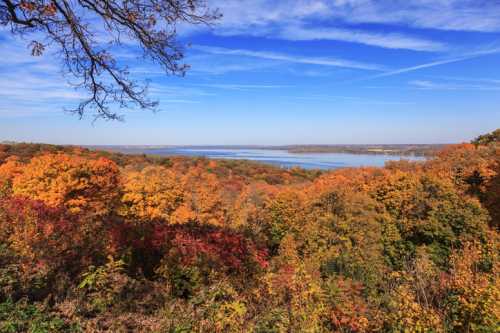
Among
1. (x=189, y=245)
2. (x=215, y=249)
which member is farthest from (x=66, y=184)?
(x=215, y=249)

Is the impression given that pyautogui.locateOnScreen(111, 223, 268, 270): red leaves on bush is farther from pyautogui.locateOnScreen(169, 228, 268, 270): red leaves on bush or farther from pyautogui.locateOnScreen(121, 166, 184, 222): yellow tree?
pyautogui.locateOnScreen(121, 166, 184, 222): yellow tree

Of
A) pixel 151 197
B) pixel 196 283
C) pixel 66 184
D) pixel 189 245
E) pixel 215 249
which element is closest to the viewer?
pixel 196 283

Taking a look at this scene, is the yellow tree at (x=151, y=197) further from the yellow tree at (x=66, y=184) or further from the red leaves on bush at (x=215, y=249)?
the red leaves on bush at (x=215, y=249)

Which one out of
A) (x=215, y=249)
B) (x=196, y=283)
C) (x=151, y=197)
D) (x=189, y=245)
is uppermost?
(x=189, y=245)

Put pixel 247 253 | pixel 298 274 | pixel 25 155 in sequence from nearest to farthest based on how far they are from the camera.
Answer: pixel 298 274
pixel 247 253
pixel 25 155

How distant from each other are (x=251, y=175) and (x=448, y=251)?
6640 cm

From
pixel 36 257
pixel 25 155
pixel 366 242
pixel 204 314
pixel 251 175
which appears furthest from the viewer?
pixel 251 175

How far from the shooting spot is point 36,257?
22.2ft

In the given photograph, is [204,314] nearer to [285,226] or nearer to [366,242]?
[366,242]

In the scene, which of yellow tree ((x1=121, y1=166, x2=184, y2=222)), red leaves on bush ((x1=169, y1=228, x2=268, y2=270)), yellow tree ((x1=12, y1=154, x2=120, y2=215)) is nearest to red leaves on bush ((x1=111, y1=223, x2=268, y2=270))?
red leaves on bush ((x1=169, y1=228, x2=268, y2=270))

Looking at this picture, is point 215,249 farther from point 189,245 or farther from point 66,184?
point 66,184

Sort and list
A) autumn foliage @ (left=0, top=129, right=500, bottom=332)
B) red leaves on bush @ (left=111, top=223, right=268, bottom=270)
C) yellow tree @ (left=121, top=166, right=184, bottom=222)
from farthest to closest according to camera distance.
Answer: yellow tree @ (left=121, top=166, right=184, bottom=222) → red leaves on bush @ (left=111, top=223, right=268, bottom=270) → autumn foliage @ (left=0, top=129, right=500, bottom=332)

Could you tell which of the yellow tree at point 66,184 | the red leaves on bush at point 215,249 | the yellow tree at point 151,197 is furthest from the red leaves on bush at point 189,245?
the yellow tree at point 151,197

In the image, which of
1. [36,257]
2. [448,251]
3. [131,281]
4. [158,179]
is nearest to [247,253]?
[131,281]
